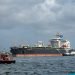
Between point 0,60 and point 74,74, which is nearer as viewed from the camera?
point 74,74

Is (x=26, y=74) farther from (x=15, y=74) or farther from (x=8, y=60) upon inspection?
(x=8, y=60)

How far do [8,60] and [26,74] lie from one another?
51.8 meters

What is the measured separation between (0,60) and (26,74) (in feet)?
173

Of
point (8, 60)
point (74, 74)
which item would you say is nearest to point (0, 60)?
point (8, 60)

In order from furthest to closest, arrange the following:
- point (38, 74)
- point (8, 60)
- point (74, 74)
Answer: point (8, 60) → point (38, 74) → point (74, 74)

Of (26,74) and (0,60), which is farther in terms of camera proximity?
(0,60)

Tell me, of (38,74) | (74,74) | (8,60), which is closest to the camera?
(74,74)

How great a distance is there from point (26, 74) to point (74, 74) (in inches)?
660

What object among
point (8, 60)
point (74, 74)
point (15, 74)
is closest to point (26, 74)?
point (15, 74)

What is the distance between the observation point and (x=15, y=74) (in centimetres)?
6581

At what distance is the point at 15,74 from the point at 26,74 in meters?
2.03

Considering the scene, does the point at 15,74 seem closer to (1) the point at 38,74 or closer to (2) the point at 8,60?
(1) the point at 38,74

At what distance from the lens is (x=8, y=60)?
4577 inches

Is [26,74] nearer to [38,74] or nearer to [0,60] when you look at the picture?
[38,74]
